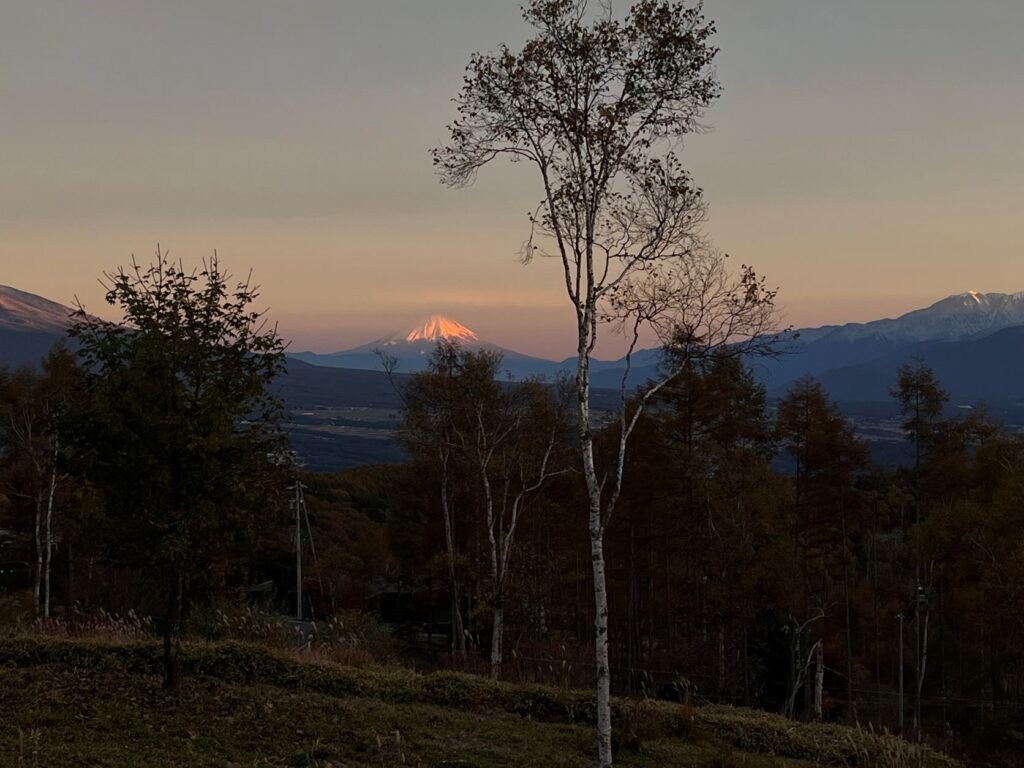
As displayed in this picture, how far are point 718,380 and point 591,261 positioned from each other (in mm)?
18098

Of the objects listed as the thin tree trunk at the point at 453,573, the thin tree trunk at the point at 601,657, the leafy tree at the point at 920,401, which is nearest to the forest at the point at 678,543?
the leafy tree at the point at 920,401

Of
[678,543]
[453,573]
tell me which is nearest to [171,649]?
[453,573]

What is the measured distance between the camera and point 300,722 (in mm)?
10734

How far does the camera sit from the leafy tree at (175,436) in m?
10.4

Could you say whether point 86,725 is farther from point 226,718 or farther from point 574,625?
point 574,625

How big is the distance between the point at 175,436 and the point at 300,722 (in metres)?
4.37

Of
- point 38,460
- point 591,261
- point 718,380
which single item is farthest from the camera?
point 718,380

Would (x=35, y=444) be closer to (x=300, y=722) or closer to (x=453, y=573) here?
(x=453, y=573)

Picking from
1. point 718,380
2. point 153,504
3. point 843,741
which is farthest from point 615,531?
point 153,504

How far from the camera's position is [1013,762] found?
27984 mm

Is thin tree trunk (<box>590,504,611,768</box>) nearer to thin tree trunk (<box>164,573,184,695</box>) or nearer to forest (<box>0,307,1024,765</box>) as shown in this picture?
thin tree trunk (<box>164,573,184,695</box>)

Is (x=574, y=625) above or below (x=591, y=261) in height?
below

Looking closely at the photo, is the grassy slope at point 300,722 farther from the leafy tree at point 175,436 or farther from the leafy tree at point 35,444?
the leafy tree at point 35,444

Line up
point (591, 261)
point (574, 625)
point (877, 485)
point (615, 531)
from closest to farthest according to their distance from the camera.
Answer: point (591, 261), point (615, 531), point (574, 625), point (877, 485)
